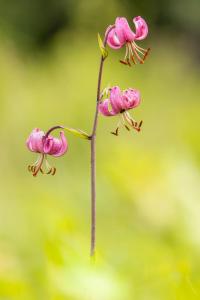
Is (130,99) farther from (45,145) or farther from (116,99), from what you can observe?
(45,145)

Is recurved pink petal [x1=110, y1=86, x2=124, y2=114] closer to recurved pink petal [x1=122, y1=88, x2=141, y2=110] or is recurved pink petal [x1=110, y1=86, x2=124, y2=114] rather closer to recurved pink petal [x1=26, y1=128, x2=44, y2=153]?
recurved pink petal [x1=122, y1=88, x2=141, y2=110]

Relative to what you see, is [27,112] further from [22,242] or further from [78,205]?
[22,242]

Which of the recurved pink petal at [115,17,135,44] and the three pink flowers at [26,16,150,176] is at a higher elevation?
the recurved pink petal at [115,17,135,44]

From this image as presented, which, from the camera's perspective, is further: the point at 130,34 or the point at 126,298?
the point at 130,34

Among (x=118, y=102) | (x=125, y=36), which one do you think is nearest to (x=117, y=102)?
(x=118, y=102)

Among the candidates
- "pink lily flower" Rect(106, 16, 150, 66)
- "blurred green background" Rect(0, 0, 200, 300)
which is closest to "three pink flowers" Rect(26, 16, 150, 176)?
"pink lily flower" Rect(106, 16, 150, 66)

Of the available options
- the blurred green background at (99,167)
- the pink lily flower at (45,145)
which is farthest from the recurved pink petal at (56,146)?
the blurred green background at (99,167)

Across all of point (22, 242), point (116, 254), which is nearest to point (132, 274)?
point (116, 254)

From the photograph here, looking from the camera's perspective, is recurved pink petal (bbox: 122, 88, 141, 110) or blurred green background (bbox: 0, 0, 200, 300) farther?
recurved pink petal (bbox: 122, 88, 141, 110)

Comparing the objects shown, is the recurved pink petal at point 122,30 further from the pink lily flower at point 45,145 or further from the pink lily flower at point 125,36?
the pink lily flower at point 45,145
